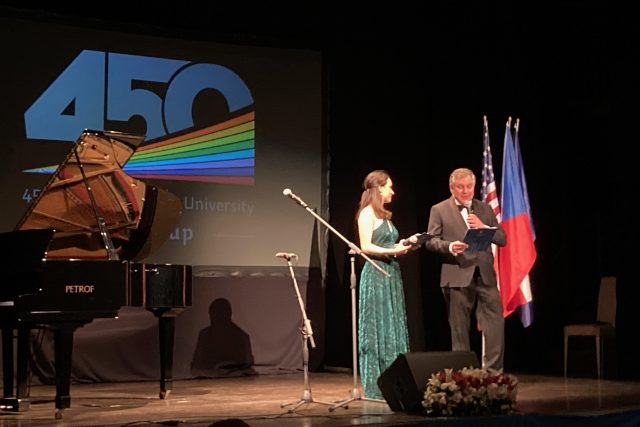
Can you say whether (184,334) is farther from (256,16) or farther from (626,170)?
(626,170)

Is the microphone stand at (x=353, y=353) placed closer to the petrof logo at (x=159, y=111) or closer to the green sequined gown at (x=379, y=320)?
the green sequined gown at (x=379, y=320)

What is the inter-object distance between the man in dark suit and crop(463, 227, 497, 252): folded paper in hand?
0.21 feet

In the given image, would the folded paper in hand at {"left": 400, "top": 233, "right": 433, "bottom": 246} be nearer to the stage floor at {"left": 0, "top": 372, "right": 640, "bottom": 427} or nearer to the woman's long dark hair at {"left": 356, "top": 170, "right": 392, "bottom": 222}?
the woman's long dark hair at {"left": 356, "top": 170, "right": 392, "bottom": 222}

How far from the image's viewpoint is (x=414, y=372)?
552cm

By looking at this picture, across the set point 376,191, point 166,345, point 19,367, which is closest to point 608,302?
point 376,191

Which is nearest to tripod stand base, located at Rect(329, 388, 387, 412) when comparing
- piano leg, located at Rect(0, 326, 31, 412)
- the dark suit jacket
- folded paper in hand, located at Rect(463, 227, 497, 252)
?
the dark suit jacket

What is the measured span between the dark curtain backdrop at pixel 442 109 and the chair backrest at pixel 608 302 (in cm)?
46

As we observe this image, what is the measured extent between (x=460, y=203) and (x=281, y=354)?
3092 millimetres

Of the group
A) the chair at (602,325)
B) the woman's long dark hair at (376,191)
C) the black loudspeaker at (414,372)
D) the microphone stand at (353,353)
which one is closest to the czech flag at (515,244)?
the chair at (602,325)

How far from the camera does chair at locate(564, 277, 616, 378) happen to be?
8.11m

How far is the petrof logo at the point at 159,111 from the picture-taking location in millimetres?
7867

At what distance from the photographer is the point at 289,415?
566 centimetres

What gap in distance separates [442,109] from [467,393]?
4.42 metres


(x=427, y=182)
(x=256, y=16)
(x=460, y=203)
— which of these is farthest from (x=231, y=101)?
(x=460, y=203)
